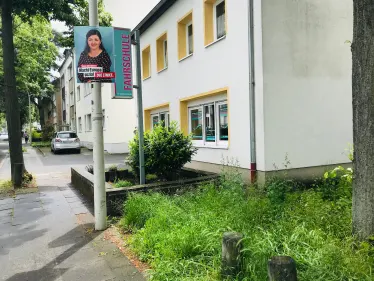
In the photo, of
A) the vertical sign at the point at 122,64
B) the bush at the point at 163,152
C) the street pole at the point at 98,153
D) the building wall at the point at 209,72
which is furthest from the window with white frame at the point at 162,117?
the street pole at the point at 98,153

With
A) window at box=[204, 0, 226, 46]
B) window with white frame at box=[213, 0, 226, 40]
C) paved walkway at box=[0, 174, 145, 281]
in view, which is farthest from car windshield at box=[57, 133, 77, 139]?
window with white frame at box=[213, 0, 226, 40]

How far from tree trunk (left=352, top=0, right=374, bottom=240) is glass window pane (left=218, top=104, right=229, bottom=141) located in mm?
5778

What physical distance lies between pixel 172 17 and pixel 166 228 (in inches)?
372

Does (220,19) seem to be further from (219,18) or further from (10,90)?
(10,90)

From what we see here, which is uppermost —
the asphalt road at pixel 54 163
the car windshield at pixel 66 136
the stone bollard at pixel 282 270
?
the car windshield at pixel 66 136

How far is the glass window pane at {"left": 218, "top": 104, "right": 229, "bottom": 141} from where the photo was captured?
953cm

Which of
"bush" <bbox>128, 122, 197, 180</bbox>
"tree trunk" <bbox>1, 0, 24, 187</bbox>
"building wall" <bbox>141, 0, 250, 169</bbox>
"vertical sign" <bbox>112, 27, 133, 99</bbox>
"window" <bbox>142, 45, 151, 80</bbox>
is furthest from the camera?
"window" <bbox>142, 45, 151, 80</bbox>

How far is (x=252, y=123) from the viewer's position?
25.7 feet

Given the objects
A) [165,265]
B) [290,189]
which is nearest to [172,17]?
[290,189]

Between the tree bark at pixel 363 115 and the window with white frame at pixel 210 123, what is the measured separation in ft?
18.8

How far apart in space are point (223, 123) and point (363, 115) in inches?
241

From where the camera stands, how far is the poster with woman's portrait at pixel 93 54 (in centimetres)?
518

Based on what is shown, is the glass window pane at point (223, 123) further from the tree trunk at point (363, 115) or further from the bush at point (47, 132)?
the bush at point (47, 132)

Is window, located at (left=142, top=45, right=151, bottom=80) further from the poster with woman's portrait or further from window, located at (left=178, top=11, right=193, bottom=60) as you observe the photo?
the poster with woman's portrait
